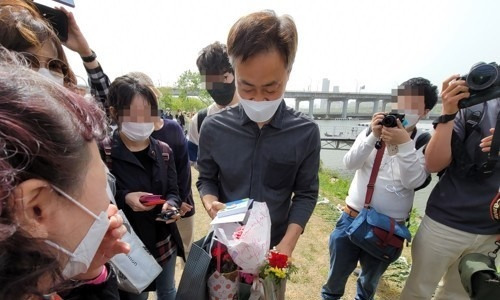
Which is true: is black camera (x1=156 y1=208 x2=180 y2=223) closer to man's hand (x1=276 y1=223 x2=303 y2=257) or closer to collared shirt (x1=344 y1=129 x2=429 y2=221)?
man's hand (x1=276 y1=223 x2=303 y2=257)

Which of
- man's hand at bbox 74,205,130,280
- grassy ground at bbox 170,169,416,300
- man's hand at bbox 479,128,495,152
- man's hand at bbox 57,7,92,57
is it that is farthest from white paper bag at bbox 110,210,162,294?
man's hand at bbox 479,128,495,152

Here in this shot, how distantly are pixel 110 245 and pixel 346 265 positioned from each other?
2.11m

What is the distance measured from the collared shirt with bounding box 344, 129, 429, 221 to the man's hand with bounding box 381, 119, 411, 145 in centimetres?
5

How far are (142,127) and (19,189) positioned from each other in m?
1.43

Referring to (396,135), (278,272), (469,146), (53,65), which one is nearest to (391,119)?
(396,135)

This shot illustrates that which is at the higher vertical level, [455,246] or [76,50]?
[76,50]

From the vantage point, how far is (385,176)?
232 cm

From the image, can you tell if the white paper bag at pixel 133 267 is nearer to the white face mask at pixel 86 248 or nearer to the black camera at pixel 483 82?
the white face mask at pixel 86 248

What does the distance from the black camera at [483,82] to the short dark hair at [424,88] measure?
1.74 ft

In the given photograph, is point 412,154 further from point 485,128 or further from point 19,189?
point 19,189

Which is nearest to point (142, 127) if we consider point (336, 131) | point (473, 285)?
point (473, 285)

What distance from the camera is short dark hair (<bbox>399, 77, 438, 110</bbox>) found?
2.33 meters

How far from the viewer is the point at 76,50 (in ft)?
6.50

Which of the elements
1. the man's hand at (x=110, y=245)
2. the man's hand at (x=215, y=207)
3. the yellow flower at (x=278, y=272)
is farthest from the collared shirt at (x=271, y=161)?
the man's hand at (x=110, y=245)
